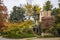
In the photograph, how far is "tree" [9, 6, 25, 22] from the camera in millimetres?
5545

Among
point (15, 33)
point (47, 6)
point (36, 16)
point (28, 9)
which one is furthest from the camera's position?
point (47, 6)

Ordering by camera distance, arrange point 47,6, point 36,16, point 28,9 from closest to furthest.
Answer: point 28,9, point 36,16, point 47,6

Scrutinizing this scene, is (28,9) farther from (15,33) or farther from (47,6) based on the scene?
(15,33)

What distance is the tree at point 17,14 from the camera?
18.2 feet

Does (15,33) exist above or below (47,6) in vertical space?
below

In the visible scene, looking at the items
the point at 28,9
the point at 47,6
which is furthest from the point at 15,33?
the point at 47,6

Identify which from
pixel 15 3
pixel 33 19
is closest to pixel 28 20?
pixel 33 19

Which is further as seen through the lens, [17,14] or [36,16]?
[17,14]

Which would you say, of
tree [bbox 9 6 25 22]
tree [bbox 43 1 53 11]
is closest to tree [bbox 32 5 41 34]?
tree [bbox 43 1 53 11]

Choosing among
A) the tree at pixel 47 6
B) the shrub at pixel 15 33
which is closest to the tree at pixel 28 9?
the tree at pixel 47 6

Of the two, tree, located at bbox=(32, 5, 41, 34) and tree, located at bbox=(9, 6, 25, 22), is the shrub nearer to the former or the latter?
tree, located at bbox=(32, 5, 41, 34)

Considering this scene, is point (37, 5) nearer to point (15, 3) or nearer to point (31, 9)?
point (31, 9)

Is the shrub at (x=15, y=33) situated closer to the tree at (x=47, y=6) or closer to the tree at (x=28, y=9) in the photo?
the tree at (x=28, y=9)

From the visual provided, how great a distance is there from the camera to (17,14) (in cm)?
588
